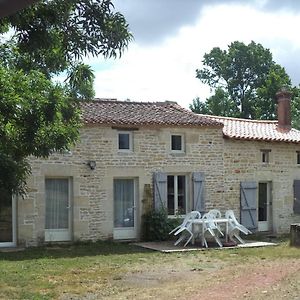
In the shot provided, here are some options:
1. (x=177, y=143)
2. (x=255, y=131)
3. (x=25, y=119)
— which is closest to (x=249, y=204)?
(x=255, y=131)

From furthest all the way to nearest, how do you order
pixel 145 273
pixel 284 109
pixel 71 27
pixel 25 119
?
pixel 284 109 → pixel 145 273 → pixel 25 119 → pixel 71 27

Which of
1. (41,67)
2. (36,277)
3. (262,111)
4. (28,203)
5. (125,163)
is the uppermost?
(262,111)

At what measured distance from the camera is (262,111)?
40406mm

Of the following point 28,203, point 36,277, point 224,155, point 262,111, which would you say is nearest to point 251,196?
point 224,155

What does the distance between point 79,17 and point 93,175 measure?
Result: 10.5 metres

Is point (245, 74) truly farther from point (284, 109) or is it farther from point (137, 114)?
point (137, 114)

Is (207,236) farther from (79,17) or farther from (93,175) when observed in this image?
(79,17)

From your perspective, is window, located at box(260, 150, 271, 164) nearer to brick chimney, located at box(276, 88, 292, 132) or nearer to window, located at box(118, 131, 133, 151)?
brick chimney, located at box(276, 88, 292, 132)

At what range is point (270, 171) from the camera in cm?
1909

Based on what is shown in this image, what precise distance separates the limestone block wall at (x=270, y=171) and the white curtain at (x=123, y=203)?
3118mm

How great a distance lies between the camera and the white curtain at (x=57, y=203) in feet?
52.5

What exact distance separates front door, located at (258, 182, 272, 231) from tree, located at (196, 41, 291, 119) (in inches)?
852

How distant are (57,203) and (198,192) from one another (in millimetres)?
4269

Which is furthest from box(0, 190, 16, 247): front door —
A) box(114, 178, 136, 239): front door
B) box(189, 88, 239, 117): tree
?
box(189, 88, 239, 117): tree
